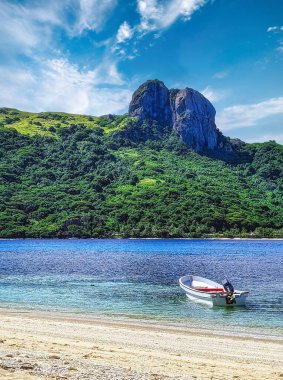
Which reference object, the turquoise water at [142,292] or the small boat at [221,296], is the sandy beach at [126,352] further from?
the small boat at [221,296]

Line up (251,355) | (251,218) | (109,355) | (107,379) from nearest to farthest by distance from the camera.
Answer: (107,379)
(109,355)
(251,355)
(251,218)

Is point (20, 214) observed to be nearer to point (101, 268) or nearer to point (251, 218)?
point (251, 218)

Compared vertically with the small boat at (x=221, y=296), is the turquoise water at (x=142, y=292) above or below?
below

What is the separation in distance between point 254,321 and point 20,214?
169 m

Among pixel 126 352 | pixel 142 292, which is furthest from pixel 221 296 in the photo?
pixel 126 352

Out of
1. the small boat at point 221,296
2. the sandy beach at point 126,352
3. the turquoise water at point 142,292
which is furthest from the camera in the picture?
the small boat at point 221,296

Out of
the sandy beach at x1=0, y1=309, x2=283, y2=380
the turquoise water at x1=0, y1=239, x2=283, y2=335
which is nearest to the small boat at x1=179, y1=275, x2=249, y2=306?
the turquoise water at x1=0, y1=239, x2=283, y2=335

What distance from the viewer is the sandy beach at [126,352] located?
47.1 ft

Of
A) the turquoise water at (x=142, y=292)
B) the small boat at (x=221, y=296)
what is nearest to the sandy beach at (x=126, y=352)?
the turquoise water at (x=142, y=292)

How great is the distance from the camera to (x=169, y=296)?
41.2 m

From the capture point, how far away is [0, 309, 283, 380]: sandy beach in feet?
47.1

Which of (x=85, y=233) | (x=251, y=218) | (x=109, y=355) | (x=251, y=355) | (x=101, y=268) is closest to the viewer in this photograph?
(x=109, y=355)

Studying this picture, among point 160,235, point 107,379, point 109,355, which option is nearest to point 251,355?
point 109,355

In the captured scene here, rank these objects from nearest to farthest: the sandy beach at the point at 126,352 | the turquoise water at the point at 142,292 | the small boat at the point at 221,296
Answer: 1. the sandy beach at the point at 126,352
2. the turquoise water at the point at 142,292
3. the small boat at the point at 221,296
